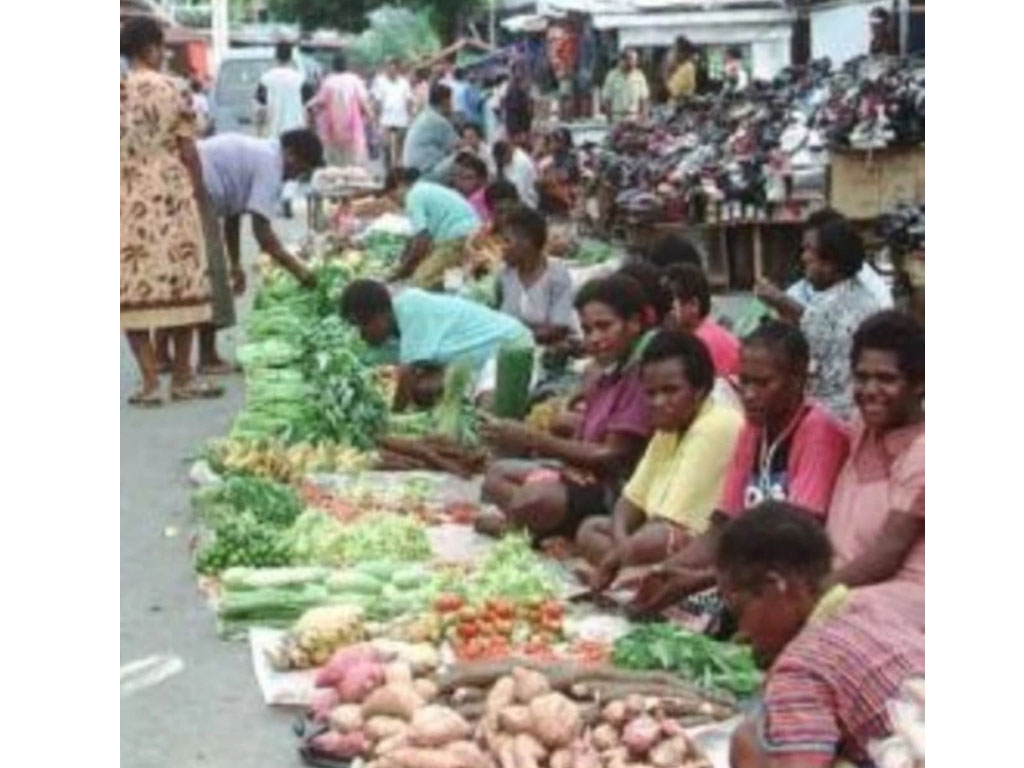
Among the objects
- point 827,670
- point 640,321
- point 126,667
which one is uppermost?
point 640,321

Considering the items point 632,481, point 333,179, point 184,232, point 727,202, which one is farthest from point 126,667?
point 333,179

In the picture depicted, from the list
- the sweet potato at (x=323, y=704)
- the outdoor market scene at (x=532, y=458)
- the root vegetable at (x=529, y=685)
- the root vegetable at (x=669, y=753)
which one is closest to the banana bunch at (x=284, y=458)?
the outdoor market scene at (x=532, y=458)

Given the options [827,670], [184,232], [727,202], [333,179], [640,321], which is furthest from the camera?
[333,179]

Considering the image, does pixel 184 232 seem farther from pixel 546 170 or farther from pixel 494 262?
pixel 546 170

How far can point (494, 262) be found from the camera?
12055mm

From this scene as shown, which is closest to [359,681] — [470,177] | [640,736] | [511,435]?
[640,736]

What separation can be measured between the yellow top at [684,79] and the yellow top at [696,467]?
14.7 metres

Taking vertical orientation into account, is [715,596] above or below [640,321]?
below

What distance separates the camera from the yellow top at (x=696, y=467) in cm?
615

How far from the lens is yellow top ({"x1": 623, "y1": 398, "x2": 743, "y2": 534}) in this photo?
615 cm

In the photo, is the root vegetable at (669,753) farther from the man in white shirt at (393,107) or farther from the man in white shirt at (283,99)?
the man in white shirt at (393,107)

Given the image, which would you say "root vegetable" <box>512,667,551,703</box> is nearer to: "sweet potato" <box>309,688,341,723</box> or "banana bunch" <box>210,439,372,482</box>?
"sweet potato" <box>309,688,341,723</box>

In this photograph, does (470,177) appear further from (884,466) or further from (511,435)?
(884,466)

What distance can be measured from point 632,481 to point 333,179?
1231 centimetres
